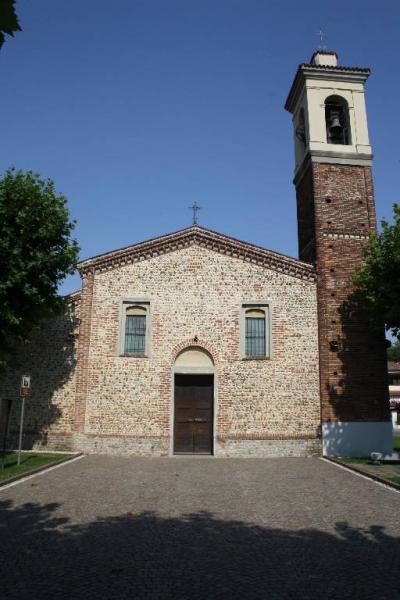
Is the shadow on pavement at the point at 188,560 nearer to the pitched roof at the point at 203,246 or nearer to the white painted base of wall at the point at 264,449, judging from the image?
the white painted base of wall at the point at 264,449

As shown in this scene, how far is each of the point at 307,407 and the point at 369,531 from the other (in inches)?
386

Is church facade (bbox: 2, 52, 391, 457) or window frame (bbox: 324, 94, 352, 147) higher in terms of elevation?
window frame (bbox: 324, 94, 352, 147)

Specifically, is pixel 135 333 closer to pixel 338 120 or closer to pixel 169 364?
pixel 169 364

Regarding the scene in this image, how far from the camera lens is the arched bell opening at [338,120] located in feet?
65.2

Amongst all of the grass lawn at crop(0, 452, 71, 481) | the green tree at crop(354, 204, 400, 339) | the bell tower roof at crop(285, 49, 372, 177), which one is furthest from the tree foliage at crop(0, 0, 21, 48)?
the bell tower roof at crop(285, 49, 372, 177)

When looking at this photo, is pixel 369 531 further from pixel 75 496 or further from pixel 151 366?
pixel 151 366

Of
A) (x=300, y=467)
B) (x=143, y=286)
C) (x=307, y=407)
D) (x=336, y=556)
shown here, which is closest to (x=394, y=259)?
(x=307, y=407)

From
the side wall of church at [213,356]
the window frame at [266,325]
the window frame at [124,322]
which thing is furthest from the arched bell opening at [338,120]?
the window frame at [124,322]

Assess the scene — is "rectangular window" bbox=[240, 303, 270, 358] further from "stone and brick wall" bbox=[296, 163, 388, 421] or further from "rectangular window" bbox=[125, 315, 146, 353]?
"rectangular window" bbox=[125, 315, 146, 353]

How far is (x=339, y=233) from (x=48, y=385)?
13.2 metres

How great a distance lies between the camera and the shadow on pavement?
507cm

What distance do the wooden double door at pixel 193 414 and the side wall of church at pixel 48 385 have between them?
158 inches

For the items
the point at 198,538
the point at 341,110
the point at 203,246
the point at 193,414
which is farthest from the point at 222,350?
the point at 341,110

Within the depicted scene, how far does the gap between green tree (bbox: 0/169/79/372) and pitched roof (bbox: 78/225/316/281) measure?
7.79 feet
